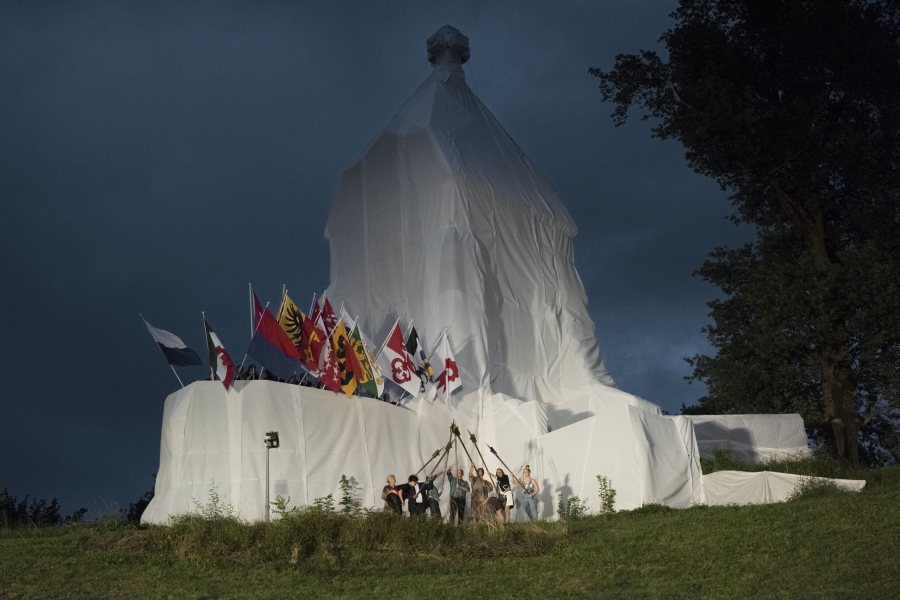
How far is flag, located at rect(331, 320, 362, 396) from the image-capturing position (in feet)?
90.6

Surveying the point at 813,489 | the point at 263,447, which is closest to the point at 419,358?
the point at 263,447

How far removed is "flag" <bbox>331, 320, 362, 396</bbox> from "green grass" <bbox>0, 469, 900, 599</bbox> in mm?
7483

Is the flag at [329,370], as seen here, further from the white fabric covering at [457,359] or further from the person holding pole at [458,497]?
the person holding pole at [458,497]

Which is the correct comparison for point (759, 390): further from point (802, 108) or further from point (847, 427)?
point (802, 108)

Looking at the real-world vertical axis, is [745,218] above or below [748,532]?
above

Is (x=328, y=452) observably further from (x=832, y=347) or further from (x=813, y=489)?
(x=832, y=347)

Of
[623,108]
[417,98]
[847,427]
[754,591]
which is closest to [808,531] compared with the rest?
[754,591]

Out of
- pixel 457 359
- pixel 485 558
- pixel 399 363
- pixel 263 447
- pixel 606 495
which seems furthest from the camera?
pixel 457 359

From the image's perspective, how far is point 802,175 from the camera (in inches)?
1419

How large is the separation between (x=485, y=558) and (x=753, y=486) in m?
8.67

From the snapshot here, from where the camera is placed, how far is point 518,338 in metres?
35.6

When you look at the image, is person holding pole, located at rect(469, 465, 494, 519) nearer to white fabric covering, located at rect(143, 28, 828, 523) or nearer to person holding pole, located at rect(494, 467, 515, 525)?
person holding pole, located at rect(494, 467, 515, 525)

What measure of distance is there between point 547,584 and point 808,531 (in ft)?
15.9

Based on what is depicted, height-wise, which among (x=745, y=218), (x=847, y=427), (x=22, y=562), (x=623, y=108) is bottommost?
A: (x=22, y=562)
